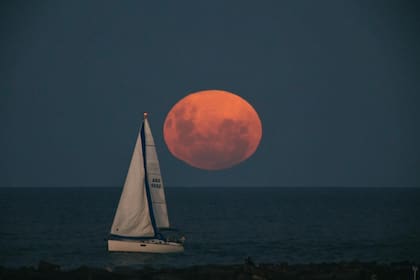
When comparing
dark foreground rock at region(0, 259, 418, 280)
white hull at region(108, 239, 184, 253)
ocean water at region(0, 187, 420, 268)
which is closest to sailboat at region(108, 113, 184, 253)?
white hull at region(108, 239, 184, 253)

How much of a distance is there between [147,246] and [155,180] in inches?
216

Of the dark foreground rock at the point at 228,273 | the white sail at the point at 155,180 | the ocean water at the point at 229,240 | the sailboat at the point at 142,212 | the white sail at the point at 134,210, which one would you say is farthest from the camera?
the ocean water at the point at 229,240

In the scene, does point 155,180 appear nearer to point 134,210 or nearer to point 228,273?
point 134,210

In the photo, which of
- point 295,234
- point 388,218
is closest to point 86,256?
point 295,234

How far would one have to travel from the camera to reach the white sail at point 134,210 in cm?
6612

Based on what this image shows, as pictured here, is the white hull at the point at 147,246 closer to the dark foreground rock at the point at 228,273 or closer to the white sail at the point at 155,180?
the white sail at the point at 155,180

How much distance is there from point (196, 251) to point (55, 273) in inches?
1047

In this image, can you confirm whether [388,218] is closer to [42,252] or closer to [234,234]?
[234,234]

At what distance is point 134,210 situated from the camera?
6662 cm

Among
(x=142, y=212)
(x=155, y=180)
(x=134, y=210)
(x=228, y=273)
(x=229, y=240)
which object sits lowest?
(x=228, y=273)

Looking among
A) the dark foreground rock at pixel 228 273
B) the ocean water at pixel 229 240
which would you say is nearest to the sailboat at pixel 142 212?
the ocean water at pixel 229 240

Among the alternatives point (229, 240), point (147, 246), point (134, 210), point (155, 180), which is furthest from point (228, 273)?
point (229, 240)

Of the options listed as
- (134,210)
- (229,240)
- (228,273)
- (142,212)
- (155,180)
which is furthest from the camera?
(229,240)

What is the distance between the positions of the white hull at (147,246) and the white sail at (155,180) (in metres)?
1.53
